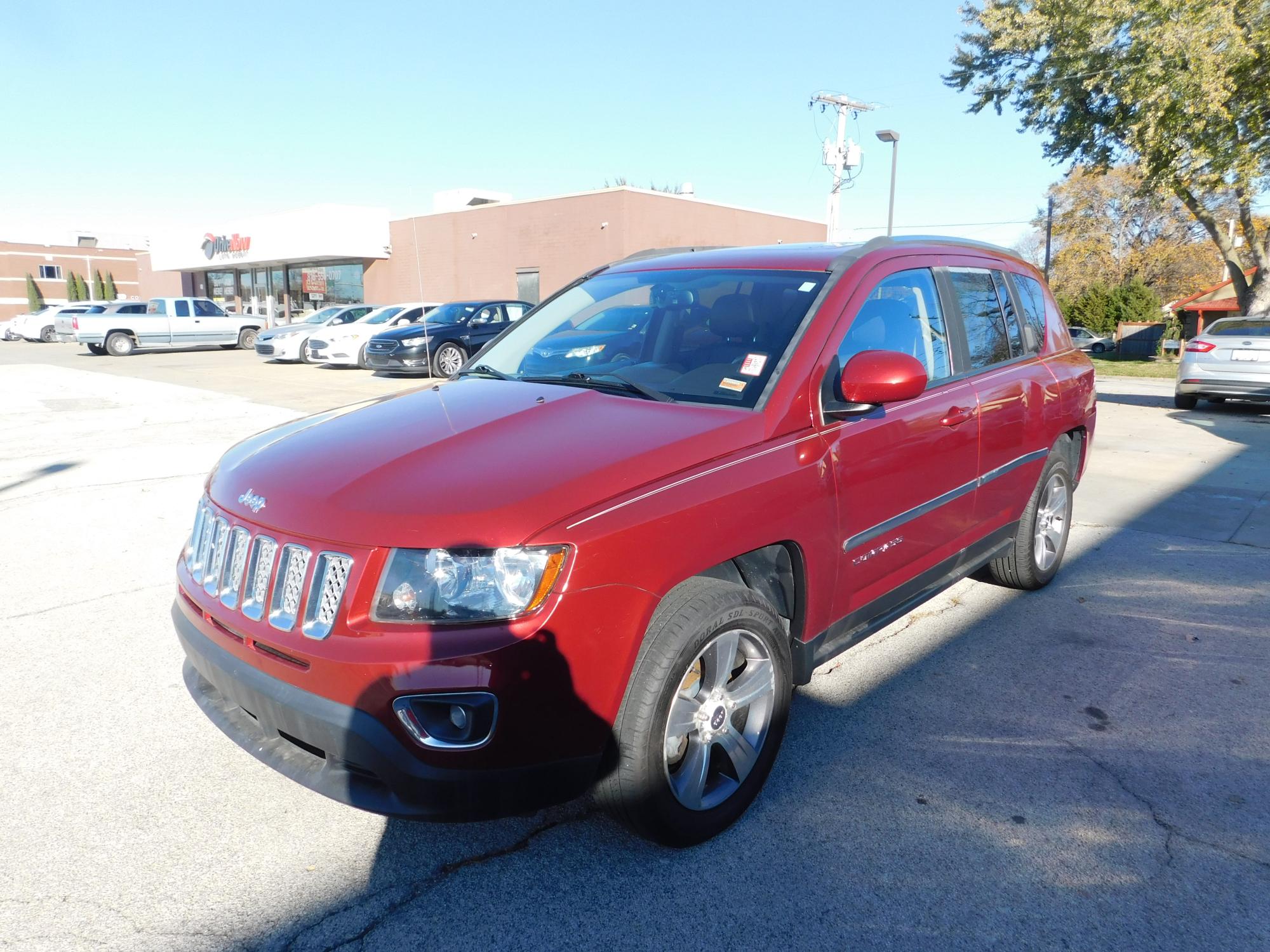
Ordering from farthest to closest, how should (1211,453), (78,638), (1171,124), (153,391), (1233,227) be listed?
(1233,227)
(1171,124)
(153,391)
(1211,453)
(78,638)

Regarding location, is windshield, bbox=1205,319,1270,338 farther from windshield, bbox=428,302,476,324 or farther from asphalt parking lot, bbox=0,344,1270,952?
windshield, bbox=428,302,476,324

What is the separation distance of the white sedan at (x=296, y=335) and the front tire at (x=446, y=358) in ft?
16.9

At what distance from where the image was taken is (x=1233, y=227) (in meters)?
49.3

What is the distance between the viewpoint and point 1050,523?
5.22 meters

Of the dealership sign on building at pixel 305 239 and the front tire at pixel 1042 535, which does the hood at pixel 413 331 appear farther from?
the dealership sign on building at pixel 305 239

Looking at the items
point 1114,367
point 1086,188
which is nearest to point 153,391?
point 1114,367

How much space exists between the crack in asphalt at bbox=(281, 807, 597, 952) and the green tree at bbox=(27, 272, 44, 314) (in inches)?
3079

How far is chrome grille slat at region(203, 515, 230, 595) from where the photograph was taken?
2.78 m

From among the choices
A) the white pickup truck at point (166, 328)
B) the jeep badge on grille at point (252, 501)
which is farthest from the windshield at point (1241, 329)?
the white pickup truck at point (166, 328)

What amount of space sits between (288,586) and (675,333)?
1.82 metres

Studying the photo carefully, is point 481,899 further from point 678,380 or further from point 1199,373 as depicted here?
point 1199,373

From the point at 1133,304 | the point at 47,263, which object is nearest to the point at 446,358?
the point at 1133,304

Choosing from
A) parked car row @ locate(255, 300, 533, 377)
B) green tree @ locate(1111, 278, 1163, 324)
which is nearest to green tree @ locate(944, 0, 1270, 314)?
parked car row @ locate(255, 300, 533, 377)

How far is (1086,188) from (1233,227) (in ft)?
25.9
